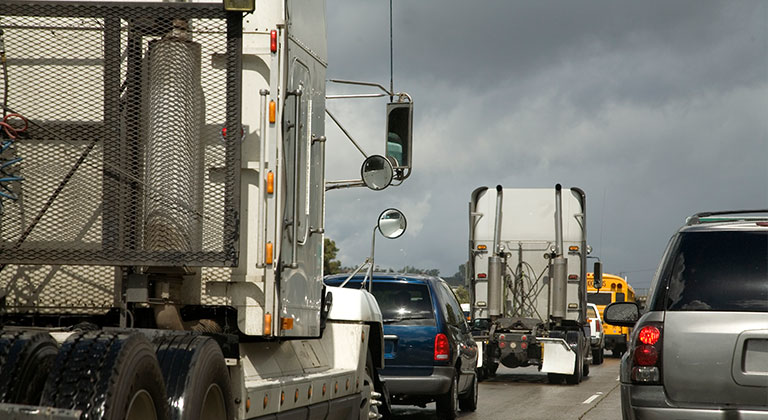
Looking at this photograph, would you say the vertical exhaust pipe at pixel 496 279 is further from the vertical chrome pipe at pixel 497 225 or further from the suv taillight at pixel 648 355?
the suv taillight at pixel 648 355

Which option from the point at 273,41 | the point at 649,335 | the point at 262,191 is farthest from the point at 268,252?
the point at 649,335

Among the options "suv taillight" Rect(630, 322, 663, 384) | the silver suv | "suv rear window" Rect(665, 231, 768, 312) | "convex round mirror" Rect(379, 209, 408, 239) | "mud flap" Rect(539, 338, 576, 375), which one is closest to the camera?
the silver suv

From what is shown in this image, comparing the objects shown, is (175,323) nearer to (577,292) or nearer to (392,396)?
(392,396)

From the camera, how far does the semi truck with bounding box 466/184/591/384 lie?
75.3 ft

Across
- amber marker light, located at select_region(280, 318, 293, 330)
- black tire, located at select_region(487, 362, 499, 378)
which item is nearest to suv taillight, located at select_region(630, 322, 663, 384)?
amber marker light, located at select_region(280, 318, 293, 330)

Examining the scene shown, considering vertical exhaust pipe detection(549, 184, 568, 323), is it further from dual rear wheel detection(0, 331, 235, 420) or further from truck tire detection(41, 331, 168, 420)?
truck tire detection(41, 331, 168, 420)

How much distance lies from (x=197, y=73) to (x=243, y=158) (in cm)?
60

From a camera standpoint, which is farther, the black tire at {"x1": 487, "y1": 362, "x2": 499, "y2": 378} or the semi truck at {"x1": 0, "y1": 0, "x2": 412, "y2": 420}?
the black tire at {"x1": 487, "y1": 362, "x2": 499, "y2": 378}

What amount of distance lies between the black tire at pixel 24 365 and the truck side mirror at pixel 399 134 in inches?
179

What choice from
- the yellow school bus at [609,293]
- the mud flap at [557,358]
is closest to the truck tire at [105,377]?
the mud flap at [557,358]

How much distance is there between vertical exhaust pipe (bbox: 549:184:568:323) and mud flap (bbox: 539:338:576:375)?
0.81m

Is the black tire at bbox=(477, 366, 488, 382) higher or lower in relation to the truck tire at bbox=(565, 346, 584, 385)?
lower

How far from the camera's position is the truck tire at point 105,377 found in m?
4.42

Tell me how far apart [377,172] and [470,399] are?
23.2 ft
